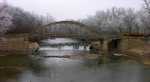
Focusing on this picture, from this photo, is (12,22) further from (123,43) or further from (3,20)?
(123,43)

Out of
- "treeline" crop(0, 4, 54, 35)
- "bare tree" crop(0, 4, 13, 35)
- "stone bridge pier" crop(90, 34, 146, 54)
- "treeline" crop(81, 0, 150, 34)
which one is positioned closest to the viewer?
"stone bridge pier" crop(90, 34, 146, 54)

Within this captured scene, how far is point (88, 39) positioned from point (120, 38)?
22.7 feet

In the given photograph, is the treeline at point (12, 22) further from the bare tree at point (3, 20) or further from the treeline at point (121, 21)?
the treeline at point (121, 21)

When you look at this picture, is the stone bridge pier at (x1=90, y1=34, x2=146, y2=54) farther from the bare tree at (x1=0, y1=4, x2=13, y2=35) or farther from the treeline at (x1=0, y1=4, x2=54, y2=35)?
the bare tree at (x1=0, y1=4, x2=13, y2=35)

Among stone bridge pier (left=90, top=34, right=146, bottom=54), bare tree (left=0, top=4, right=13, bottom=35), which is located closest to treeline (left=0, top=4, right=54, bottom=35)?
bare tree (left=0, top=4, right=13, bottom=35)

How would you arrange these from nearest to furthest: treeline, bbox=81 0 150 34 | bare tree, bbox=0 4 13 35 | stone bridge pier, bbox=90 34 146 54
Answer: stone bridge pier, bbox=90 34 146 54 → bare tree, bbox=0 4 13 35 → treeline, bbox=81 0 150 34

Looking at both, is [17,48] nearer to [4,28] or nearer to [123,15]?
[4,28]

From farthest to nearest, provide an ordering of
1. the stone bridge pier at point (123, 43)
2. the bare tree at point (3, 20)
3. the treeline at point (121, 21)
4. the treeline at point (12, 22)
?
the treeline at point (121, 21), the treeline at point (12, 22), the bare tree at point (3, 20), the stone bridge pier at point (123, 43)

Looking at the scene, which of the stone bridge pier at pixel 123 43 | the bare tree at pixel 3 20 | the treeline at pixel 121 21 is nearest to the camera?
the stone bridge pier at pixel 123 43

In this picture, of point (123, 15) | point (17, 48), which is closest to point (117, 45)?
point (17, 48)

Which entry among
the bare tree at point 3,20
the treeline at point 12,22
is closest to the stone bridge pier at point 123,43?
the treeline at point 12,22

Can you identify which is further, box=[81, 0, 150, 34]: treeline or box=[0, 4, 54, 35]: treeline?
box=[81, 0, 150, 34]: treeline

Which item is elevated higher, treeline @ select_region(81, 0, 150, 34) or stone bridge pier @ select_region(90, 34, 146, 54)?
treeline @ select_region(81, 0, 150, 34)

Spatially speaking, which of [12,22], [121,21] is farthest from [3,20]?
[121,21]
